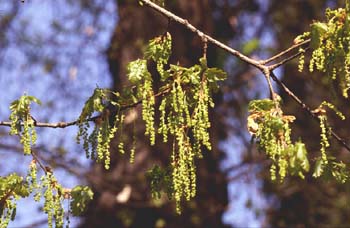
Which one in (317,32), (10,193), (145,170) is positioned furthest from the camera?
(145,170)

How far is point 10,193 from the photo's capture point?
2.25 metres

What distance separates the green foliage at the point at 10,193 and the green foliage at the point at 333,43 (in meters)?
1.04

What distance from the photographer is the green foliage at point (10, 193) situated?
222 centimetres

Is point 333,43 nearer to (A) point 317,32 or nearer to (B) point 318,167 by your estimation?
(A) point 317,32

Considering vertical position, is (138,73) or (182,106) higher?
(138,73)

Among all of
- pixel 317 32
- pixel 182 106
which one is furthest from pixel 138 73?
pixel 317 32

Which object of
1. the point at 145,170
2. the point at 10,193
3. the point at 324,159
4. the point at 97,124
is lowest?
the point at 324,159

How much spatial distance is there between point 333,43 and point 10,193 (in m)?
1.16

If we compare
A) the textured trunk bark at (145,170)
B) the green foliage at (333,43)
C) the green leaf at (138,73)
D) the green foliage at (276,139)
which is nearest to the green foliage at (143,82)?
the green leaf at (138,73)

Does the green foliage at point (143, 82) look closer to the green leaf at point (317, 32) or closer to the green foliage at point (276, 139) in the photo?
the green foliage at point (276, 139)

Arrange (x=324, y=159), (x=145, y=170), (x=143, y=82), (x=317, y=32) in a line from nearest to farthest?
(x=317, y=32)
(x=324, y=159)
(x=143, y=82)
(x=145, y=170)

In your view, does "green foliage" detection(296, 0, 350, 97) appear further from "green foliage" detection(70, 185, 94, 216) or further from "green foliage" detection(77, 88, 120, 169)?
"green foliage" detection(70, 185, 94, 216)

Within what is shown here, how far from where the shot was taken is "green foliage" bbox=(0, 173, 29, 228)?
2.22 m

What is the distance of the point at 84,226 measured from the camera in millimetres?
4469
